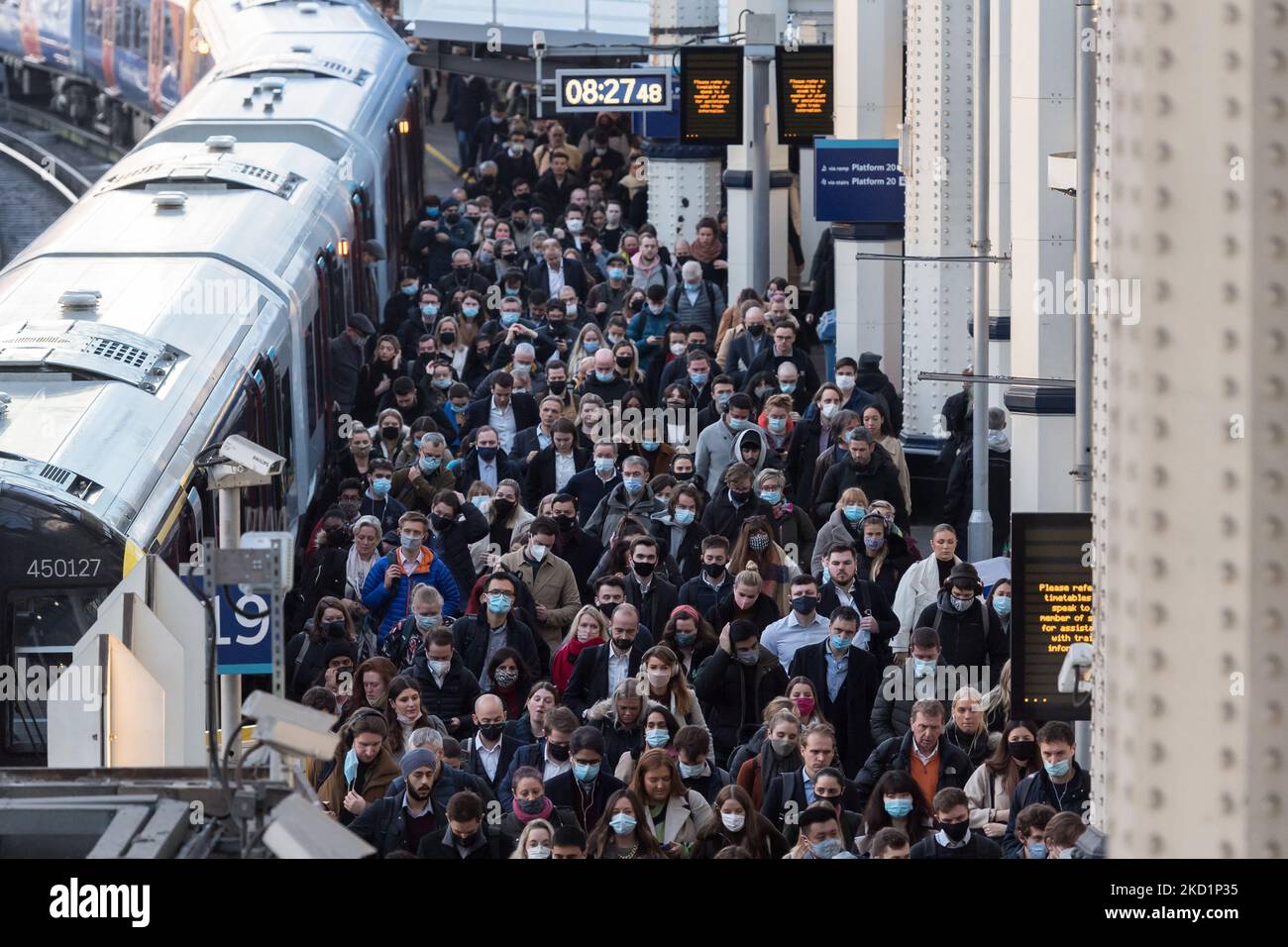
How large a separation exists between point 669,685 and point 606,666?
2.60ft

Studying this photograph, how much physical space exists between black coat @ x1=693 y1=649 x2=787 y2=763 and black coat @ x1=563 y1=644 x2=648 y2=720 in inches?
15.3

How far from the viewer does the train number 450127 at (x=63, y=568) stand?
34.8 ft

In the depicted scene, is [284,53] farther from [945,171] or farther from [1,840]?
[1,840]

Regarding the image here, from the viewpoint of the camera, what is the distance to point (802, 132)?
73.9 feet

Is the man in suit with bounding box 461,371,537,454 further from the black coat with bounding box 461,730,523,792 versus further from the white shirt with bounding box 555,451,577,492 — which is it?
the black coat with bounding box 461,730,523,792

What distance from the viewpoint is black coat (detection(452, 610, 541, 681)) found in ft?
39.3

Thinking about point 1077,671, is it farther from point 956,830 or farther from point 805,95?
point 805,95

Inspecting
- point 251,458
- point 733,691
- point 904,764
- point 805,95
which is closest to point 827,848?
point 904,764

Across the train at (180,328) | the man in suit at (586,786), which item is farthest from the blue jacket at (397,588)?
the man in suit at (586,786)

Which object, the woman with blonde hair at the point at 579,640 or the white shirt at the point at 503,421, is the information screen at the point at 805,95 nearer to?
the white shirt at the point at 503,421

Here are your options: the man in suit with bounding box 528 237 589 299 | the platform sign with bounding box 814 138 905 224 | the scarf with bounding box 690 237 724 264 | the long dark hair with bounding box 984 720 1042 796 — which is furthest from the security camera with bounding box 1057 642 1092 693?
the scarf with bounding box 690 237 724 264

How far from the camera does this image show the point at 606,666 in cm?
1144
